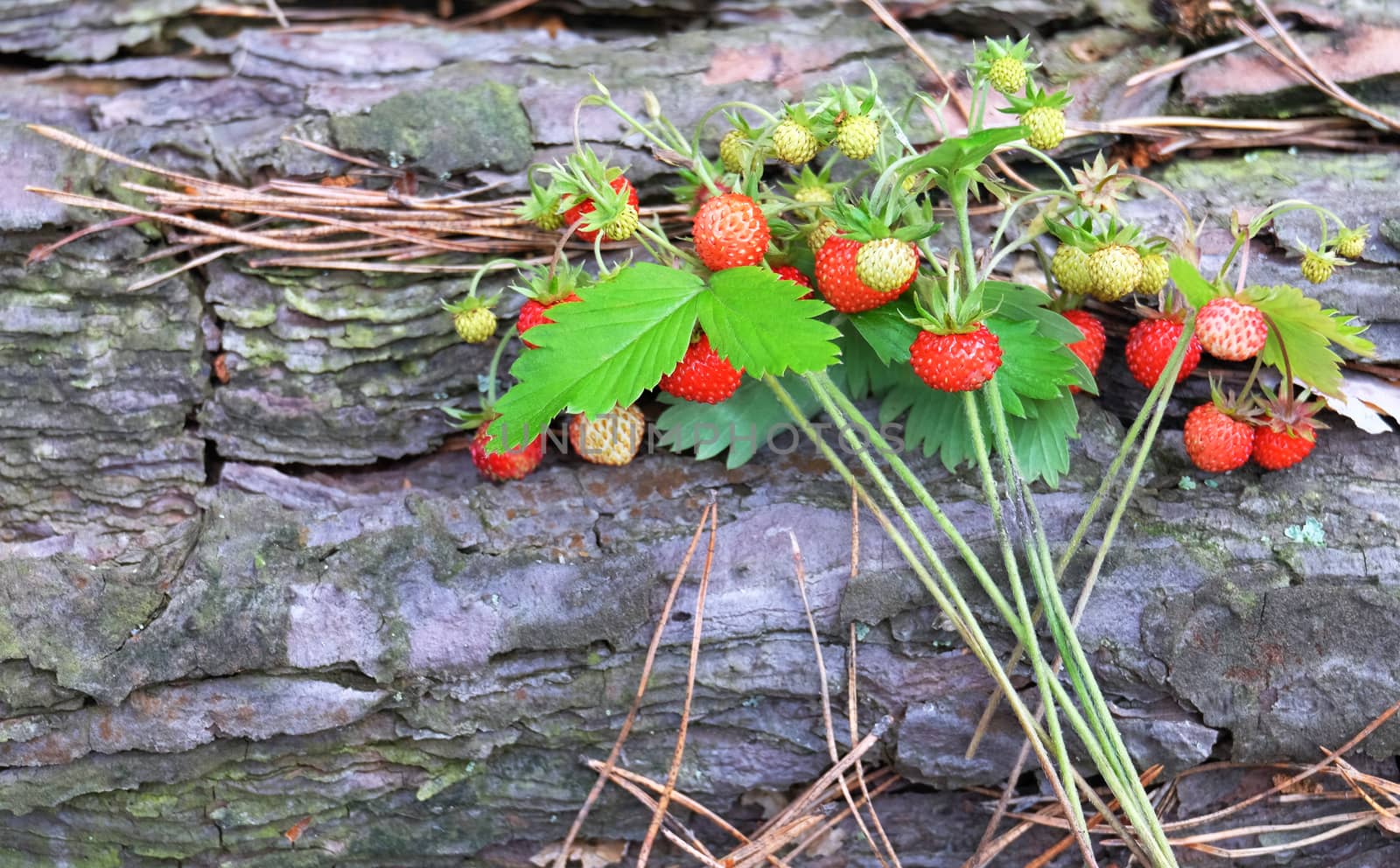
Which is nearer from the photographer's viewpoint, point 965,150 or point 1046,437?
point 965,150

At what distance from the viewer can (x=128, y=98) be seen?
83.0 inches

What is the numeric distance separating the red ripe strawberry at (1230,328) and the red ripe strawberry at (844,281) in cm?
44

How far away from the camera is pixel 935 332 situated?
1.46 meters

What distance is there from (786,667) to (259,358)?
3.76 feet

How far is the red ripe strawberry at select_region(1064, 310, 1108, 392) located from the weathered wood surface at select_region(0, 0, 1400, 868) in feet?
0.44

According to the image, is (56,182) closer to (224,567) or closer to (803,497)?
(224,567)

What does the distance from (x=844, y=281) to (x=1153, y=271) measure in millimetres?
507

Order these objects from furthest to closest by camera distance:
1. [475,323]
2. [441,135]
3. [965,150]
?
1. [441,135]
2. [475,323]
3. [965,150]

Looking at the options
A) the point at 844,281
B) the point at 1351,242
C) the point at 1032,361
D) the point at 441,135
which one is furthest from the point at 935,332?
the point at 441,135

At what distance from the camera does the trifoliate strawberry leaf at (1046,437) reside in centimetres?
169

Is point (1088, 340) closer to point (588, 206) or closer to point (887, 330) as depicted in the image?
point (887, 330)

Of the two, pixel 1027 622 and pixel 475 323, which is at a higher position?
pixel 475 323

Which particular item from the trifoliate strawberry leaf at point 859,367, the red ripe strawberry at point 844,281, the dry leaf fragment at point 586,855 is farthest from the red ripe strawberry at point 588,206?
the dry leaf fragment at point 586,855

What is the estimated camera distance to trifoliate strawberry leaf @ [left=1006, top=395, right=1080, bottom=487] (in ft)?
5.55
